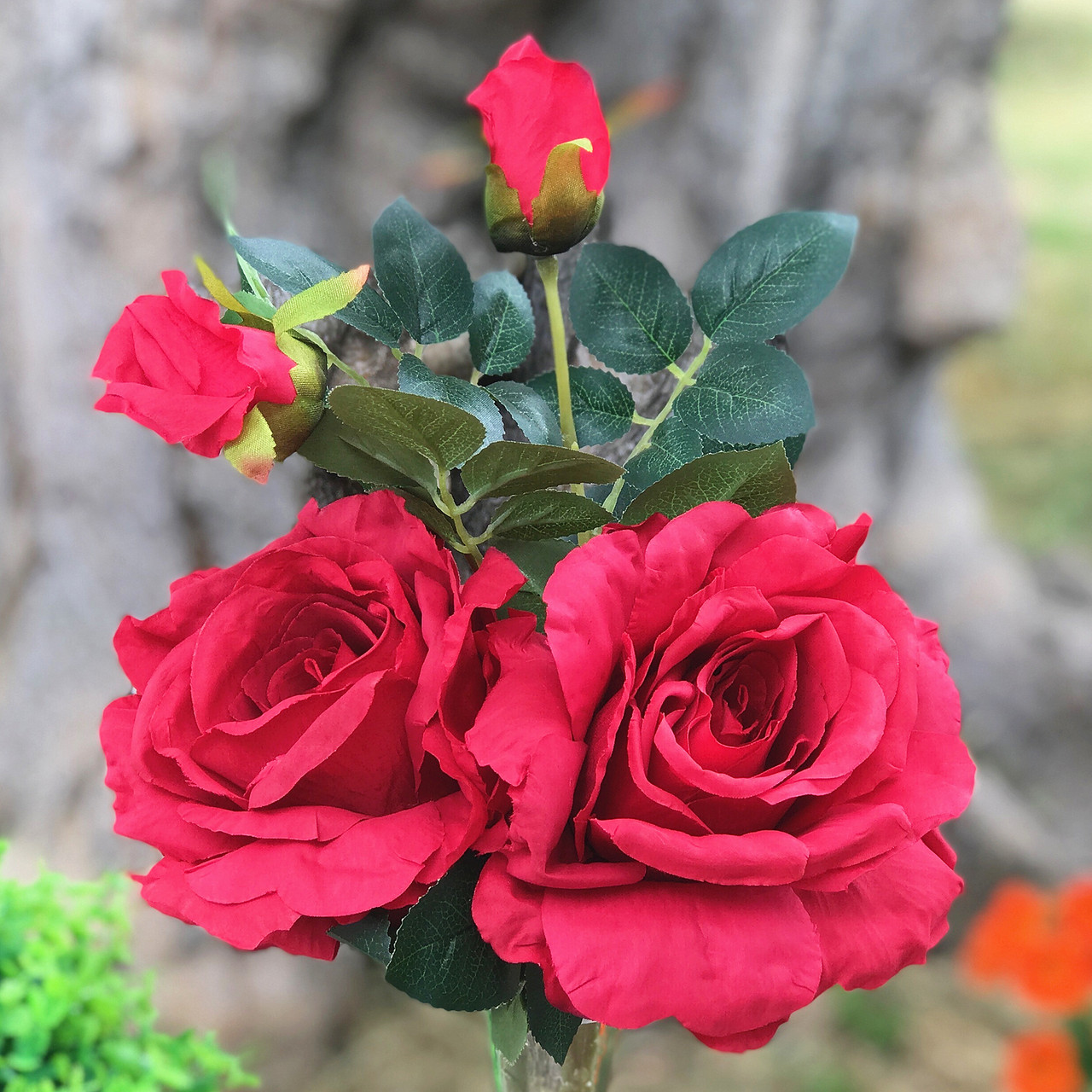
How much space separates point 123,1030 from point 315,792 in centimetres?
34

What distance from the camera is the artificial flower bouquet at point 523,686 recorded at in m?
0.24

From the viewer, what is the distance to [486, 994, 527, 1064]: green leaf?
29cm

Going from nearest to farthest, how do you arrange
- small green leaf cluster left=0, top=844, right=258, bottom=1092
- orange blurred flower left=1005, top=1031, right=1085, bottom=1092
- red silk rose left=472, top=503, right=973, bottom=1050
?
red silk rose left=472, top=503, right=973, bottom=1050 → small green leaf cluster left=0, top=844, right=258, bottom=1092 → orange blurred flower left=1005, top=1031, right=1085, bottom=1092

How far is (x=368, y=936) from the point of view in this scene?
0.89ft

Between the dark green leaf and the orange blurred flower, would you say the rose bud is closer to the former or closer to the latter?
the dark green leaf

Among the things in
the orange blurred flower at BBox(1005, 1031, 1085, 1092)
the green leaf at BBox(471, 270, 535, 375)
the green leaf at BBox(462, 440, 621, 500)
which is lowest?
the orange blurred flower at BBox(1005, 1031, 1085, 1092)

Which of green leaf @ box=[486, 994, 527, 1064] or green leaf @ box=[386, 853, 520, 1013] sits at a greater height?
green leaf @ box=[386, 853, 520, 1013]

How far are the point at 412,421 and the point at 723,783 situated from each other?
117mm

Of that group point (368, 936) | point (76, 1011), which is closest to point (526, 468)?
point (368, 936)

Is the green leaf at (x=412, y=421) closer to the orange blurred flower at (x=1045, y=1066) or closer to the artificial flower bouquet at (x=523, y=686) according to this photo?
the artificial flower bouquet at (x=523, y=686)

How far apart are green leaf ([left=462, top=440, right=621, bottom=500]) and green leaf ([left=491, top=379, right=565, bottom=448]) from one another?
0.02 metres

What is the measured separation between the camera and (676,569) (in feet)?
0.86

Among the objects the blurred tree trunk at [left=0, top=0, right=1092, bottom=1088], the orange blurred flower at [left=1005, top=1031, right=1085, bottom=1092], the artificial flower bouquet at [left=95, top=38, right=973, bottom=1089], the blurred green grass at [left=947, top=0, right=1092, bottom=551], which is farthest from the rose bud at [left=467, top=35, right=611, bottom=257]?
the blurred green grass at [left=947, top=0, right=1092, bottom=551]

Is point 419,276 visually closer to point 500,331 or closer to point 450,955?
point 500,331
